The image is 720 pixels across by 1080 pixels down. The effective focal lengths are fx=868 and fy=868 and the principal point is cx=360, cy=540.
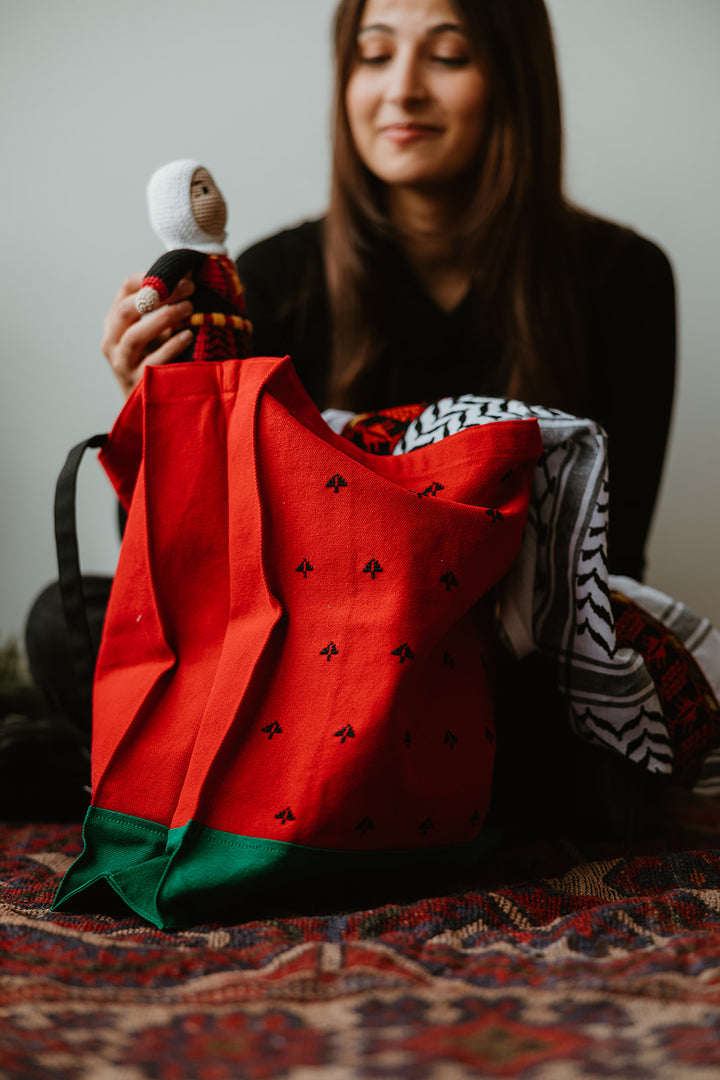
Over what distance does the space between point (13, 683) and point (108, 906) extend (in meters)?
0.80

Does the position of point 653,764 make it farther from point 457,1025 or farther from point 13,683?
point 13,683

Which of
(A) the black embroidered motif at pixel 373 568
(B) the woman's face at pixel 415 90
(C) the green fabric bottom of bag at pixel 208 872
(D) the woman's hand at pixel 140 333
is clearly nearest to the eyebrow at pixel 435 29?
(B) the woman's face at pixel 415 90

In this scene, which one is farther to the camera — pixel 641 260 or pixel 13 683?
pixel 13 683

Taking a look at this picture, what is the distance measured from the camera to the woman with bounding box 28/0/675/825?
36.9 inches

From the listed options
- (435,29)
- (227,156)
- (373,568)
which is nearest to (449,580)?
(373,568)

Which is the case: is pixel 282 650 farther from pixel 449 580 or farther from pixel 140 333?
pixel 140 333

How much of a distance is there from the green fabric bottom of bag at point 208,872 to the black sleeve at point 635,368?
56 centimetres

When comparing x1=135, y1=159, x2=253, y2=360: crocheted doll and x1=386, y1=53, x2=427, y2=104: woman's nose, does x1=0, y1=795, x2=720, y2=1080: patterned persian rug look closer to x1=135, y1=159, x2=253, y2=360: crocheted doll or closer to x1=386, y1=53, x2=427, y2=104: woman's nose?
x1=135, y1=159, x2=253, y2=360: crocheted doll

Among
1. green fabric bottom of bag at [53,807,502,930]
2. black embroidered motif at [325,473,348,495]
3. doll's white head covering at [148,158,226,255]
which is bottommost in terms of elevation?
green fabric bottom of bag at [53,807,502,930]

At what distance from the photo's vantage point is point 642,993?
384mm

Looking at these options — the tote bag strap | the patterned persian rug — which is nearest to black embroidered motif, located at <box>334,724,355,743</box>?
the patterned persian rug

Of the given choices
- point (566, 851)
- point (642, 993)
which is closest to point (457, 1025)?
point (642, 993)

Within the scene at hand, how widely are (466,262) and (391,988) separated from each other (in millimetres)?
867

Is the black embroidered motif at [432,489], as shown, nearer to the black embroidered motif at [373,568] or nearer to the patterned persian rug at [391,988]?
the black embroidered motif at [373,568]
